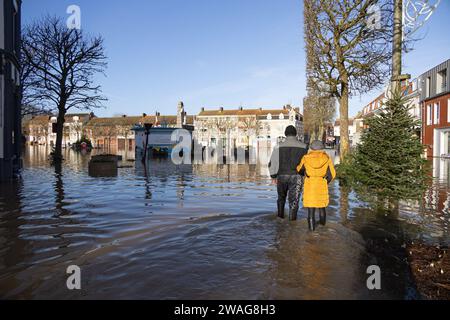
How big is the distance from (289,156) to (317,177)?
0.82m

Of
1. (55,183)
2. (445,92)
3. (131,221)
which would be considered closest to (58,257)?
(131,221)

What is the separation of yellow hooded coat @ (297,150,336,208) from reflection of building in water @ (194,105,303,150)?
66.8 m

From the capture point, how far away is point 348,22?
14.5 metres

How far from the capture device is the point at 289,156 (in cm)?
684

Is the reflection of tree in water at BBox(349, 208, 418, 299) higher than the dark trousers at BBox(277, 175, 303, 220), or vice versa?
the dark trousers at BBox(277, 175, 303, 220)

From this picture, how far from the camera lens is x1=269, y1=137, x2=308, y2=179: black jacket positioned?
683 centimetres

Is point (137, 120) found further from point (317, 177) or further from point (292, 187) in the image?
point (317, 177)

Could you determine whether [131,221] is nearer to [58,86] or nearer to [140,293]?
[140,293]

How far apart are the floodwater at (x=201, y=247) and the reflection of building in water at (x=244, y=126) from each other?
213 feet

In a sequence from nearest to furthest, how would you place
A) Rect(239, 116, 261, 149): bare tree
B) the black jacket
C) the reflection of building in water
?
the black jacket < Rect(239, 116, 261, 149): bare tree < the reflection of building in water

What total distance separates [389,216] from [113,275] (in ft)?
19.9

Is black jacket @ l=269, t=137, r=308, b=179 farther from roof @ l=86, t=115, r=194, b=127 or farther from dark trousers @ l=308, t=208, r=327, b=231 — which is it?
roof @ l=86, t=115, r=194, b=127

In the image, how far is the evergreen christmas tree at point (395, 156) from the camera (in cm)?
756

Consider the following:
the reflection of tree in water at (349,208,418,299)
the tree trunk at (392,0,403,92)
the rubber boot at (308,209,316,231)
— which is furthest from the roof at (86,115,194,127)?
the rubber boot at (308,209,316,231)
